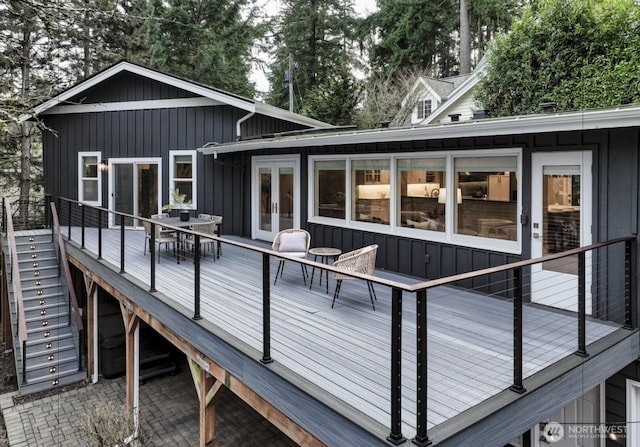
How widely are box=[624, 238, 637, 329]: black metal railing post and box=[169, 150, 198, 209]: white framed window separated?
881 centimetres

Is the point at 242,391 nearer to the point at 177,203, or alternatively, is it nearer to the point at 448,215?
the point at 448,215

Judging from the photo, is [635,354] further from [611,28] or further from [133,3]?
[133,3]

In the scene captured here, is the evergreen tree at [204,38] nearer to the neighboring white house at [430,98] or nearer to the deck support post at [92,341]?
the neighboring white house at [430,98]

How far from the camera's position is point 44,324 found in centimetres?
919

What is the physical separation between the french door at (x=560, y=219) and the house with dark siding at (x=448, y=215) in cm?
2

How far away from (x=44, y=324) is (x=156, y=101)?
5623 millimetres

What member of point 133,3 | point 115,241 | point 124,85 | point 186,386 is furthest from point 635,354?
point 133,3

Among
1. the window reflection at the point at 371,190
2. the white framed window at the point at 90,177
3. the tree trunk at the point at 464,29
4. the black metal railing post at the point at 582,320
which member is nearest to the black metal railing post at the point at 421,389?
the black metal railing post at the point at 582,320

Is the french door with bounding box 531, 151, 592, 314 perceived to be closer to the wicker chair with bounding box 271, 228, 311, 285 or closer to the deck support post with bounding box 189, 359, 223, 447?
the wicker chair with bounding box 271, 228, 311, 285

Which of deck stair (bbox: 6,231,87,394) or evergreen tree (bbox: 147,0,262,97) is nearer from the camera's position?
deck stair (bbox: 6,231,87,394)

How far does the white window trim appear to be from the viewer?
552 centimetres

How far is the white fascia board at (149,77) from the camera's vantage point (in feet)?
32.7

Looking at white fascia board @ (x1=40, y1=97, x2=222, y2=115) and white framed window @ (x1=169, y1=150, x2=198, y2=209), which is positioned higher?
white fascia board @ (x1=40, y1=97, x2=222, y2=115)

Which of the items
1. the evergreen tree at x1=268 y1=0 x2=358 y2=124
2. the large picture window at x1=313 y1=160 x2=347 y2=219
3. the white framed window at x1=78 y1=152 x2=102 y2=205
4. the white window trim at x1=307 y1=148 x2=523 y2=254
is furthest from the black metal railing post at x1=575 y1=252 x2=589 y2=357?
the evergreen tree at x1=268 y1=0 x2=358 y2=124
